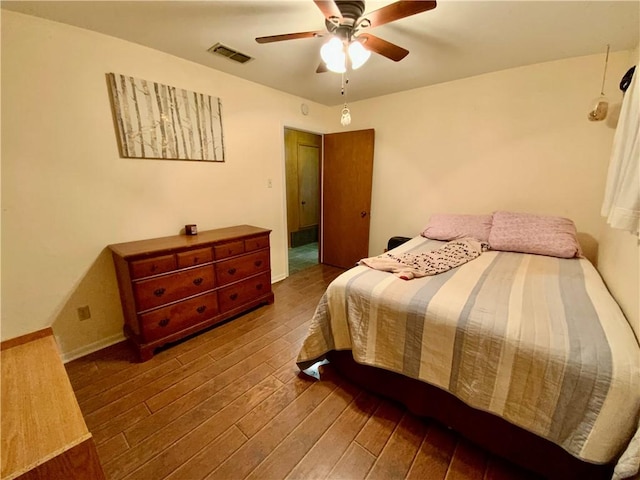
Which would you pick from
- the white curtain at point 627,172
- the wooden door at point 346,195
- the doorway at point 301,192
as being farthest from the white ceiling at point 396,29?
the doorway at point 301,192

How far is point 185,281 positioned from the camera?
2.14 m

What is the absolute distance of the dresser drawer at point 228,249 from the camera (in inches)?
92.0

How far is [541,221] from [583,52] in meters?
1.42

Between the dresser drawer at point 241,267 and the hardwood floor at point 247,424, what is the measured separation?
60cm

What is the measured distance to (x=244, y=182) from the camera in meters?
2.98

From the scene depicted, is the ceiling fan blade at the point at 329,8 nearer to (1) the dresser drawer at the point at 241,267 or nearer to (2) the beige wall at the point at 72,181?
(2) the beige wall at the point at 72,181

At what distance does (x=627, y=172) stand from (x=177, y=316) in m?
2.95

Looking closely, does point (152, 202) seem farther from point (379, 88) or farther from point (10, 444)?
point (379, 88)

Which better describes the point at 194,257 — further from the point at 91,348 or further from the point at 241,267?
the point at 91,348

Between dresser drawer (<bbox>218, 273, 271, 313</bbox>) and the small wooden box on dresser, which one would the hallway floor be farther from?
the small wooden box on dresser

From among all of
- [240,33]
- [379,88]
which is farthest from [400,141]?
[240,33]

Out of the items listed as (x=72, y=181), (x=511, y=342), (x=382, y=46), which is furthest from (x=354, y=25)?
(x=72, y=181)

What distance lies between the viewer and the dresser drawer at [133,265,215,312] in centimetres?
191

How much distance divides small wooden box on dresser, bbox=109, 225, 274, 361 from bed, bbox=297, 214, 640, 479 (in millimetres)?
1037
